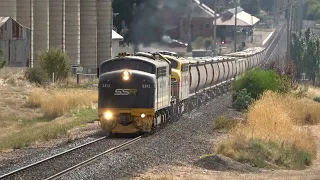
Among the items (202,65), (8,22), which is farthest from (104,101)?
(8,22)

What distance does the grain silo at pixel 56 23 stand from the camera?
69.7m

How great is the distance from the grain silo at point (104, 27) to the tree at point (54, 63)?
20.9 metres

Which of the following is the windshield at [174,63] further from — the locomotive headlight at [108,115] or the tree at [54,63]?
Result: the tree at [54,63]

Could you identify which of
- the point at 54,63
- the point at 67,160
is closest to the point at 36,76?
the point at 54,63

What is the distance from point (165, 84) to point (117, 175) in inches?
455

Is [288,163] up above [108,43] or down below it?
below

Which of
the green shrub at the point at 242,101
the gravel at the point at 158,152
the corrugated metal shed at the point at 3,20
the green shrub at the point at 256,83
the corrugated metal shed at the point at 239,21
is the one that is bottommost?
→ the gravel at the point at 158,152

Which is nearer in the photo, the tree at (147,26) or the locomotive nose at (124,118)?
the locomotive nose at (124,118)

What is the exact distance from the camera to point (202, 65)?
4362 cm

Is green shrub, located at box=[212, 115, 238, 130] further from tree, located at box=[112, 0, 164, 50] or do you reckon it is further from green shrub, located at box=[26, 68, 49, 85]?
green shrub, located at box=[26, 68, 49, 85]

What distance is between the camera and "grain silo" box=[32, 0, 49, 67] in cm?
6669

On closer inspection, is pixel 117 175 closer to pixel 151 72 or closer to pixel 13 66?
pixel 151 72

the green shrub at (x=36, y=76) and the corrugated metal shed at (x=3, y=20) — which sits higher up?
the corrugated metal shed at (x=3, y=20)

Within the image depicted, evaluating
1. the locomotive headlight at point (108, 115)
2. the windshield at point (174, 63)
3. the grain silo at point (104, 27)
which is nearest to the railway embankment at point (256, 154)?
the windshield at point (174, 63)
